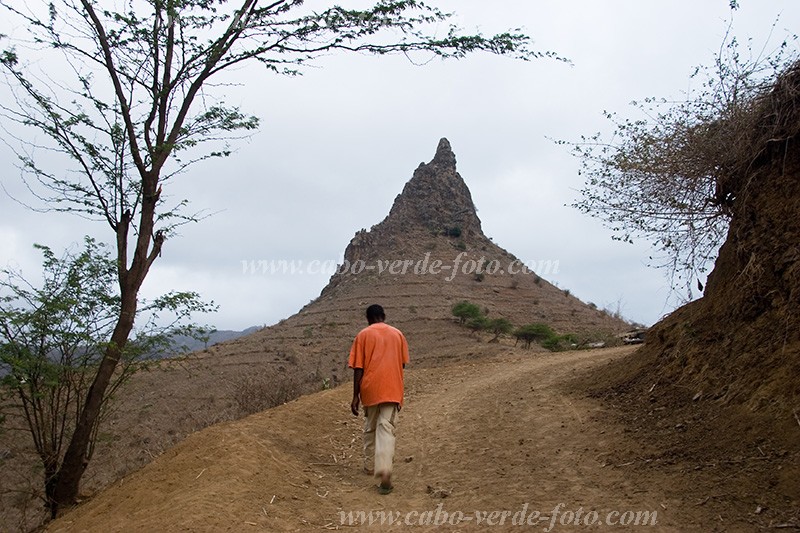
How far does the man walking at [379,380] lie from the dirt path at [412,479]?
1.63ft

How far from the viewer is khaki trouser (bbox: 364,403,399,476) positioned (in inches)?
216

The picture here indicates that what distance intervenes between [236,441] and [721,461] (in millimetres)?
4494

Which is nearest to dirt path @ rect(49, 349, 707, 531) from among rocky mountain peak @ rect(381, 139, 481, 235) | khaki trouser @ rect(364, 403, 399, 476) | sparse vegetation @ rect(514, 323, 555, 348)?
khaki trouser @ rect(364, 403, 399, 476)

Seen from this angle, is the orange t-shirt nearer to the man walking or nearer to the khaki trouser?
the man walking

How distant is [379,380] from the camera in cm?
568

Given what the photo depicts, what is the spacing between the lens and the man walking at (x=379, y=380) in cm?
561

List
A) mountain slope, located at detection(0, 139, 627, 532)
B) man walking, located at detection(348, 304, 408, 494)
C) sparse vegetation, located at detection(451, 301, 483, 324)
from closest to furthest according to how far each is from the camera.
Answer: man walking, located at detection(348, 304, 408, 494)
mountain slope, located at detection(0, 139, 627, 532)
sparse vegetation, located at detection(451, 301, 483, 324)

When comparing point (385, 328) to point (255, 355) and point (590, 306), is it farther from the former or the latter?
point (590, 306)

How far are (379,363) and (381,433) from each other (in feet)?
2.10

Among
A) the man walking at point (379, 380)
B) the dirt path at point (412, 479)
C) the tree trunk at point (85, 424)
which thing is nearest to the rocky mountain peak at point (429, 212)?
the dirt path at point (412, 479)

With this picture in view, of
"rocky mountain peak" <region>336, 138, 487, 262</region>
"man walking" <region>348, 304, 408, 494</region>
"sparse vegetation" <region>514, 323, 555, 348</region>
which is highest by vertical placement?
"rocky mountain peak" <region>336, 138, 487, 262</region>

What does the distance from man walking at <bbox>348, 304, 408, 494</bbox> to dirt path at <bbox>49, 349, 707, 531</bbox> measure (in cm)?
50

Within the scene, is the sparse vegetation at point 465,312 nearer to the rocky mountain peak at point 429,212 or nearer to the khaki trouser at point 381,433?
the rocky mountain peak at point 429,212

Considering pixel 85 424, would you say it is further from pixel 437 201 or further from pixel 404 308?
pixel 437 201
